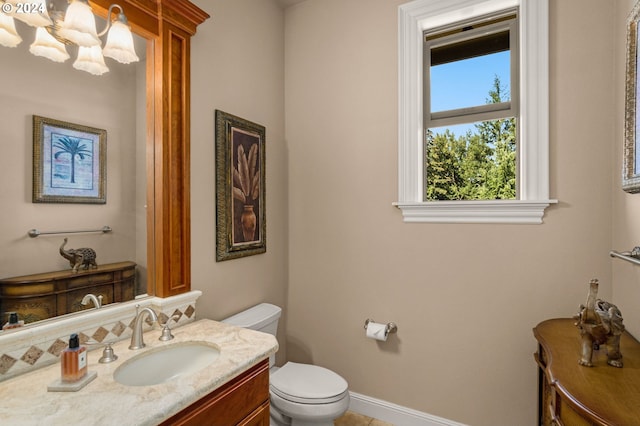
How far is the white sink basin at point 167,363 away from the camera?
125 centimetres

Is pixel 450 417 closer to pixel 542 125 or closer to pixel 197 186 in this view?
pixel 542 125

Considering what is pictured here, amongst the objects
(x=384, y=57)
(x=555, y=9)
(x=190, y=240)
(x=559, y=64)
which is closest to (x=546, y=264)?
(x=559, y=64)

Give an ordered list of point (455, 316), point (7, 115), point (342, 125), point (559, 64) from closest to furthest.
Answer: point (7, 115) < point (559, 64) < point (455, 316) < point (342, 125)

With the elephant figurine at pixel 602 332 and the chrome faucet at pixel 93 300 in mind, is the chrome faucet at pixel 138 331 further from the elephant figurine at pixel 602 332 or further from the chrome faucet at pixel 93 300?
the elephant figurine at pixel 602 332

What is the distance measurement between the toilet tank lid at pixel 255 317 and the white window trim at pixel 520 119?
1062 mm

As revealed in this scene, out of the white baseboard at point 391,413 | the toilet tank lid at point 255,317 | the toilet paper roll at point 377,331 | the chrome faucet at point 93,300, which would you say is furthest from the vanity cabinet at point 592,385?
the chrome faucet at point 93,300

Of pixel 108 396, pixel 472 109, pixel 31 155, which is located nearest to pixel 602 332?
pixel 472 109

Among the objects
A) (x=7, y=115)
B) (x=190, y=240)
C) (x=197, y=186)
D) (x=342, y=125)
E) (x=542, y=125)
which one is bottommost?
(x=190, y=240)

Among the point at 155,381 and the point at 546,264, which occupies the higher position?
the point at 546,264

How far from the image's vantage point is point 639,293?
4.22ft

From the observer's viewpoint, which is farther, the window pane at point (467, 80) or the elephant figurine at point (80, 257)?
the window pane at point (467, 80)

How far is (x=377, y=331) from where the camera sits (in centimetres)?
206

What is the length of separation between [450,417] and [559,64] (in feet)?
6.90

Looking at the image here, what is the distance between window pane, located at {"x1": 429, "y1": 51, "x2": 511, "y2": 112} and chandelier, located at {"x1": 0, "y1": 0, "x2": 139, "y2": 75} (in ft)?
5.82
